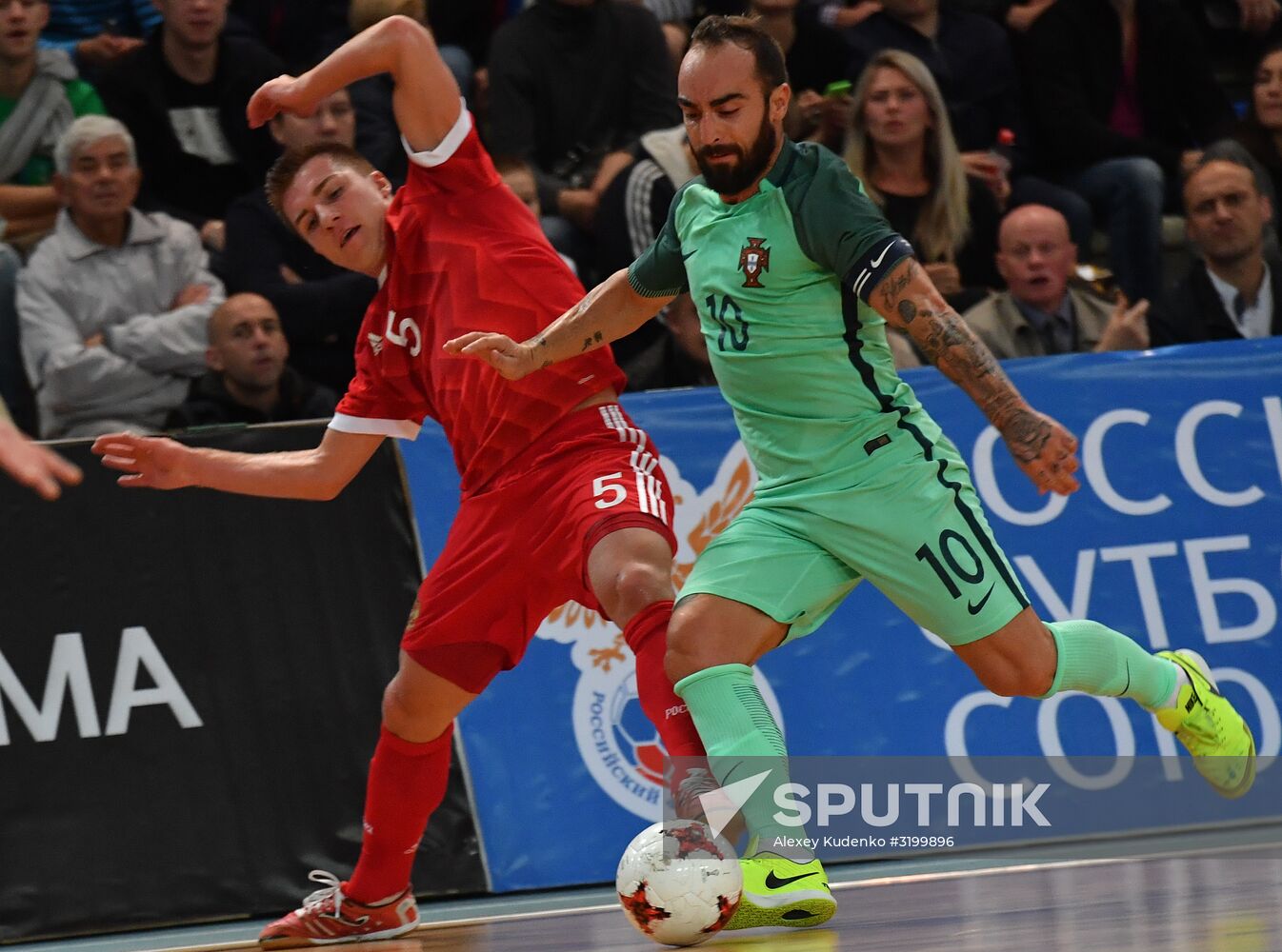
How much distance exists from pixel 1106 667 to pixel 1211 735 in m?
0.52

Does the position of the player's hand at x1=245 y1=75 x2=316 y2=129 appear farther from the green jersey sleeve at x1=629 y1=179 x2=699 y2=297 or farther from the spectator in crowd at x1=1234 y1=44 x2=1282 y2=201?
the spectator in crowd at x1=1234 y1=44 x2=1282 y2=201

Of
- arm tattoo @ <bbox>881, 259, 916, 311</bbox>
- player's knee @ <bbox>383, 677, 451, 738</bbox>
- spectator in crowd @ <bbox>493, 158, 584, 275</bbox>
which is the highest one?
spectator in crowd @ <bbox>493, 158, 584, 275</bbox>

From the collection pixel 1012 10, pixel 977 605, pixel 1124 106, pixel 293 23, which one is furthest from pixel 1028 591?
pixel 293 23

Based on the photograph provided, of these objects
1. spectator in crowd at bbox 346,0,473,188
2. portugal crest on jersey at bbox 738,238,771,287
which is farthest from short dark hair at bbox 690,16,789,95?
spectator in crowd at bbox 346,0,473,188

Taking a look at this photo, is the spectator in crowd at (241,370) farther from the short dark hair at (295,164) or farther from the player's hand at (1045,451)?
the player's hand at (1045,451)

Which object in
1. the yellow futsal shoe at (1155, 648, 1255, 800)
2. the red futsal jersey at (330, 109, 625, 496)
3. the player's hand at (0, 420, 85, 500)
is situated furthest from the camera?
the yellow futsal shoe at (1155, 648, 1255, 800)

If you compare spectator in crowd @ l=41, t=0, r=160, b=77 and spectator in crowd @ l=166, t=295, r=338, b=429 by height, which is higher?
spectator in crowd @ l=41, t=0, r=160, b=77

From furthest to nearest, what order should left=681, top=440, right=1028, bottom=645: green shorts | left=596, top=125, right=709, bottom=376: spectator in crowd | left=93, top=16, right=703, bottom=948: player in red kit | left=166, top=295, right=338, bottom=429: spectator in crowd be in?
1. left=596, top=125, right=709, bottom=376: spectator in crowd
2. left=166, top=295, right=338, bottom=429: spectator in crowd
3. left=93, top=16, right=703, bottom=948: player in red kit
4. left=681, top=440, right=1028, bottom=645: green shorts

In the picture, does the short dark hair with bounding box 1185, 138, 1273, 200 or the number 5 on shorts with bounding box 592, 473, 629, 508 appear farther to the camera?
the short dark hair with bounding box 1185, 138, 1273, 200

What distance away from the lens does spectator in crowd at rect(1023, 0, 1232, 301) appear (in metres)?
8.88

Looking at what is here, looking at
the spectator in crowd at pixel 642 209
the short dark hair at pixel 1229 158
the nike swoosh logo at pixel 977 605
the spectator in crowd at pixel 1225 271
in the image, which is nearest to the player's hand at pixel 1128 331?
the spectator in crowd at pixel 1225 271

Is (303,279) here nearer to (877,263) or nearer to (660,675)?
(660,675)

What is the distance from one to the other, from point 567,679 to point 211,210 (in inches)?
119

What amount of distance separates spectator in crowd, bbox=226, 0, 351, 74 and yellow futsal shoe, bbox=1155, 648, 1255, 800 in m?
5.32
